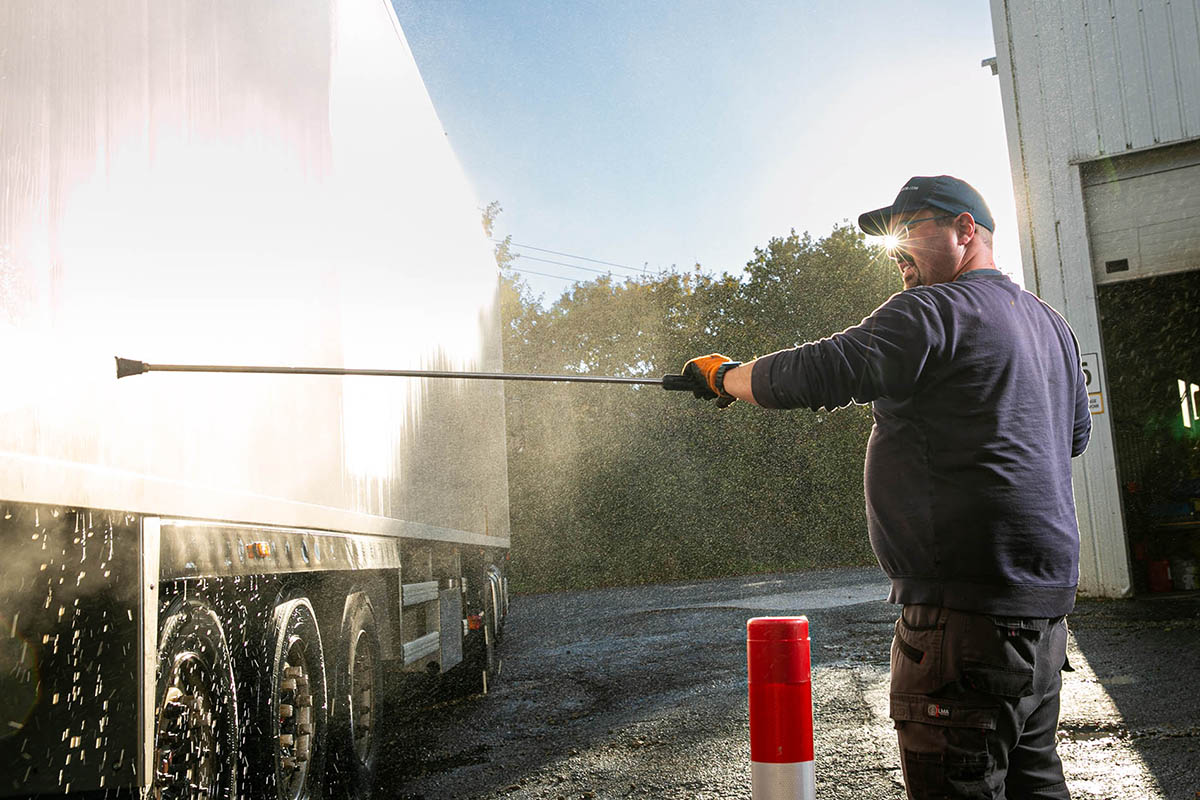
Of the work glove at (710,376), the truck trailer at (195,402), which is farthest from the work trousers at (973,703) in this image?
the truck trailer at (195,402)

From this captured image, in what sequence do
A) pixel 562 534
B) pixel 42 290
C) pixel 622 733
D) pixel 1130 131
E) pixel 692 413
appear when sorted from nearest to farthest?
pixel 42 290 → pixel 622 733 → pixel 1130 131 → pixel 562 534 → pixel 692 413

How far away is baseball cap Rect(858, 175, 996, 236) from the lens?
281cm

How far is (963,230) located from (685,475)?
81.6 ft

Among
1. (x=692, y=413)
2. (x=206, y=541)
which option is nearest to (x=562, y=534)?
(x=692, y=413)

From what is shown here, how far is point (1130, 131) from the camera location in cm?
1124

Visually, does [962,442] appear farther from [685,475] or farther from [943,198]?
[685,475]

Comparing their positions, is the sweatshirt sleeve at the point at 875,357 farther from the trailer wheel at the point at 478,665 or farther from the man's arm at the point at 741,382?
the trailer wheel at the point at 478,665

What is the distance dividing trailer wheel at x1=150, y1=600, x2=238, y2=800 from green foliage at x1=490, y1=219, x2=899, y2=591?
867 inches

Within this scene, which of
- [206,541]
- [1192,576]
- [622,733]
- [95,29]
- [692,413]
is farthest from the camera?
[692,413]

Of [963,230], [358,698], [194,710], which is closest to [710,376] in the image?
[963,230]

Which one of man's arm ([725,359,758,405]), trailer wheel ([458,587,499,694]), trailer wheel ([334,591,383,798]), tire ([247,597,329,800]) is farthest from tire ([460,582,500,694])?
man's arm ([725,359,758,405])

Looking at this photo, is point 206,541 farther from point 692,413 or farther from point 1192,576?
point 692,413

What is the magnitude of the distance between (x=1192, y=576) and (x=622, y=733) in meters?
9.29

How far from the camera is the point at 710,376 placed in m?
3.12
